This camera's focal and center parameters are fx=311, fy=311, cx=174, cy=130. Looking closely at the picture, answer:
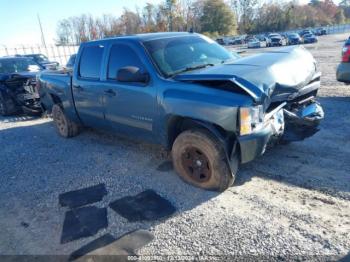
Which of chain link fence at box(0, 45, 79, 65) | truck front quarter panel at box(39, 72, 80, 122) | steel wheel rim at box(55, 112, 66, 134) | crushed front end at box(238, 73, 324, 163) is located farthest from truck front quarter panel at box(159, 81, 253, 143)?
chain link fence at box(0, 45, 79, 65)

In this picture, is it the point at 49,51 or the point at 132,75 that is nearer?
the point at 132,75

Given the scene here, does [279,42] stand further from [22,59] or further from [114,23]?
[114,23]

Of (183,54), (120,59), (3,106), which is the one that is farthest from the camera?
(3,106)

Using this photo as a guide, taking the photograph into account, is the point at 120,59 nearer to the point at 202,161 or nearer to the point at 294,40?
the point at 202,161

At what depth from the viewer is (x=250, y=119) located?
3324 mm

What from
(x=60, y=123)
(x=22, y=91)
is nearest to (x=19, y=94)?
(x=22, y=91)

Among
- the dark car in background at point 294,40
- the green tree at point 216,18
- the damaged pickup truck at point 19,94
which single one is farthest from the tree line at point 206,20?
the damaged pickup truck at point 19,94

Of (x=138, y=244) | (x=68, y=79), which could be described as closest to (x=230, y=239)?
(x=138, y=244)

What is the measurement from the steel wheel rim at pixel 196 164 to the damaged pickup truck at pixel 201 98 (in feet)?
0.04

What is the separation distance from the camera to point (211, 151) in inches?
144

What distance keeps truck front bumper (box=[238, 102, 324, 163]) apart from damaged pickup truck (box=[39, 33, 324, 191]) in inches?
0.4

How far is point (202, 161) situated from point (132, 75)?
4.66ft

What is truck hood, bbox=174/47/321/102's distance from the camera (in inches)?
132

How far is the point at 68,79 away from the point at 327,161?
15.3 feet
